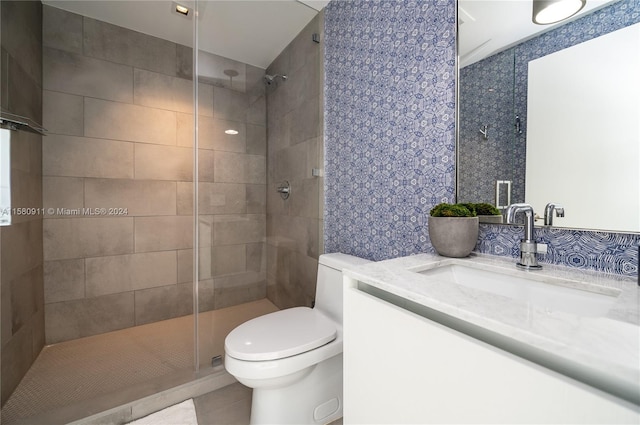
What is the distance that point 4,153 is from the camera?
54.4 inches

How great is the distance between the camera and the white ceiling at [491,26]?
902 millimetres

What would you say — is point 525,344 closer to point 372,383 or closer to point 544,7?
point 372,383

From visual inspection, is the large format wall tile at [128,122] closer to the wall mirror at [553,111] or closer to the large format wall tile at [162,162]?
the large format wall tile at [162,162]

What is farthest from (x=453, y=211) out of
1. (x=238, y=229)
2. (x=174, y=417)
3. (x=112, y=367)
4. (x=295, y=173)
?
(x=112, y=367)

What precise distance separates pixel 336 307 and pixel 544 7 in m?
1.36

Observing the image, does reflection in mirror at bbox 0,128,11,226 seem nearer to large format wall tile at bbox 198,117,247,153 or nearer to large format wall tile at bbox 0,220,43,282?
large format wall tile at bbox 0,220,43,282

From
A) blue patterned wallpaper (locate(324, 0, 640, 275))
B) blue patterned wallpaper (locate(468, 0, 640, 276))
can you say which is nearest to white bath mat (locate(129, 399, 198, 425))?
blue patterned wallpaper (locate(324, 0, 640, 275))

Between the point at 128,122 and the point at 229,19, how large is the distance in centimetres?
109

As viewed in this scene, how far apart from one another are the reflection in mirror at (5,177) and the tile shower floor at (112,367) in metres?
0.88

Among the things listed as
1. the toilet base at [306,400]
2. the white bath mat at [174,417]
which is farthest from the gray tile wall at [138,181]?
the toilet base at [306,400]

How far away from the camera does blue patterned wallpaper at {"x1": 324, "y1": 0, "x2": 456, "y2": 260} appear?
3.65 feet

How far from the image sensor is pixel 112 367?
64.6 inches

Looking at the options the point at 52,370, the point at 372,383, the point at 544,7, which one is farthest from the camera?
the point at 52,370

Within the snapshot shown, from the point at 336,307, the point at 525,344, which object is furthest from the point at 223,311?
the point at 525,344
